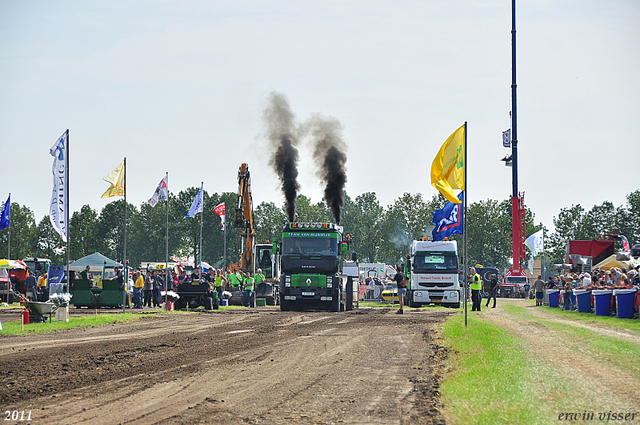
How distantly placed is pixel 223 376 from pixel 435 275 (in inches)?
1050

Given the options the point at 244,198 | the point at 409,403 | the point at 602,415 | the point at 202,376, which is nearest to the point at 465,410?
the point at 409,403

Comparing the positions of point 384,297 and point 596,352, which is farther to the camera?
point 384,297

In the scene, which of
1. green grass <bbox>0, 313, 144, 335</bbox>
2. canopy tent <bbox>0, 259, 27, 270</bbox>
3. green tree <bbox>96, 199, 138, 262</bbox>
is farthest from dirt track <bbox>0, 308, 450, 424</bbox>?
green tree <bbox>96, 199, 138, 262</bbox>

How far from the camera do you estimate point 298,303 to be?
31.7m

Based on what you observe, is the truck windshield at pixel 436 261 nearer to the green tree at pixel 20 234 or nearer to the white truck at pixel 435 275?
the white truck at pixel 435 275

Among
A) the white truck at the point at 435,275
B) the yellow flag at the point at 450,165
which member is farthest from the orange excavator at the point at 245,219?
the yellow flag at the point at 450,165

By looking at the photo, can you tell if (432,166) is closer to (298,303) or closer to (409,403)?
(409,403)

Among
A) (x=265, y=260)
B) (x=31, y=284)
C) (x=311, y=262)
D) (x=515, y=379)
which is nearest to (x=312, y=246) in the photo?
(x=311, y=262)

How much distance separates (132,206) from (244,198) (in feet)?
360

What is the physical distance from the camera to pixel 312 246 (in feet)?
102

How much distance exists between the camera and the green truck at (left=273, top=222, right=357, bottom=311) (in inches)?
1219

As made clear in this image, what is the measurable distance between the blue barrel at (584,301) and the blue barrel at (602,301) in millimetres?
2502

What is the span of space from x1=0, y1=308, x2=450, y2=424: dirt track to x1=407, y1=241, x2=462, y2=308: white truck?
1731 cm

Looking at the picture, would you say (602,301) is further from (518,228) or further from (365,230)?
(365,230)
